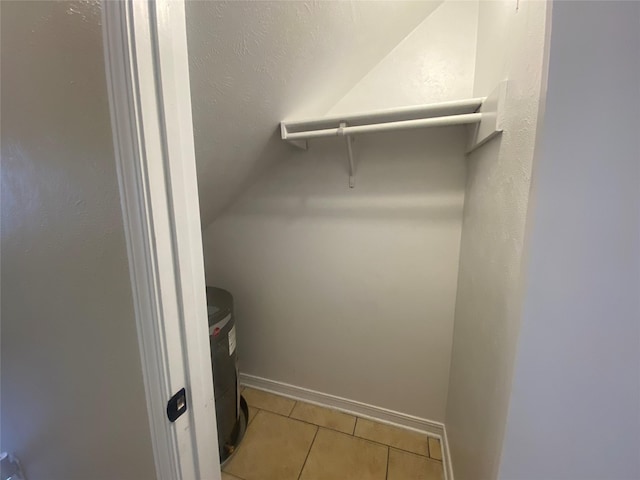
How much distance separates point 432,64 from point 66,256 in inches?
61.2

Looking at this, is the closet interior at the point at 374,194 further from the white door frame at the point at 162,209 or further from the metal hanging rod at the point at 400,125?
the white door frame at the point at 162,209

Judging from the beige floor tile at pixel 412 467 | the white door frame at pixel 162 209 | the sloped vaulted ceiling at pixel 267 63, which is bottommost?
the beige floor tile at pixel 412 467

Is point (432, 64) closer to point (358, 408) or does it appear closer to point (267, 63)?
point (267, 63)

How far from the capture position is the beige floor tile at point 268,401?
5.96 ft

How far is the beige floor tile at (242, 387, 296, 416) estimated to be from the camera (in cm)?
182

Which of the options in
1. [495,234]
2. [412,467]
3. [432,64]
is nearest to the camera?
[495,234]

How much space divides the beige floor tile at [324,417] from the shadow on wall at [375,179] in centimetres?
124

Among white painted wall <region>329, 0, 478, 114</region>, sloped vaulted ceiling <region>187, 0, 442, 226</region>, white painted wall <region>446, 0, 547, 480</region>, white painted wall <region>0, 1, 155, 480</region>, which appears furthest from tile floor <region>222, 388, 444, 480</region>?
white painted wall <region>329, 0, 478, 114</region>

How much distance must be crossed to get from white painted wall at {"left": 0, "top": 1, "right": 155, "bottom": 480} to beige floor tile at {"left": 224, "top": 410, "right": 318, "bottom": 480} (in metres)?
0.87

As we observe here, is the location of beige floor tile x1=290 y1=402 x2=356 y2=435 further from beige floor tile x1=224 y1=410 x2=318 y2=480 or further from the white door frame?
the white door frame

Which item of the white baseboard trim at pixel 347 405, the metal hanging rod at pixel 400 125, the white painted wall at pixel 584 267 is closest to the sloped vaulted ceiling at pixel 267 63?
the metal hanging rod at pixel 400 125

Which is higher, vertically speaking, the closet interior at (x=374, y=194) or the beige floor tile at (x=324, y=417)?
the closet interior at (x=374, y=194)

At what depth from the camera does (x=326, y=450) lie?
153 centimetres

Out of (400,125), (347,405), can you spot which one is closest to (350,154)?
(400,125)
